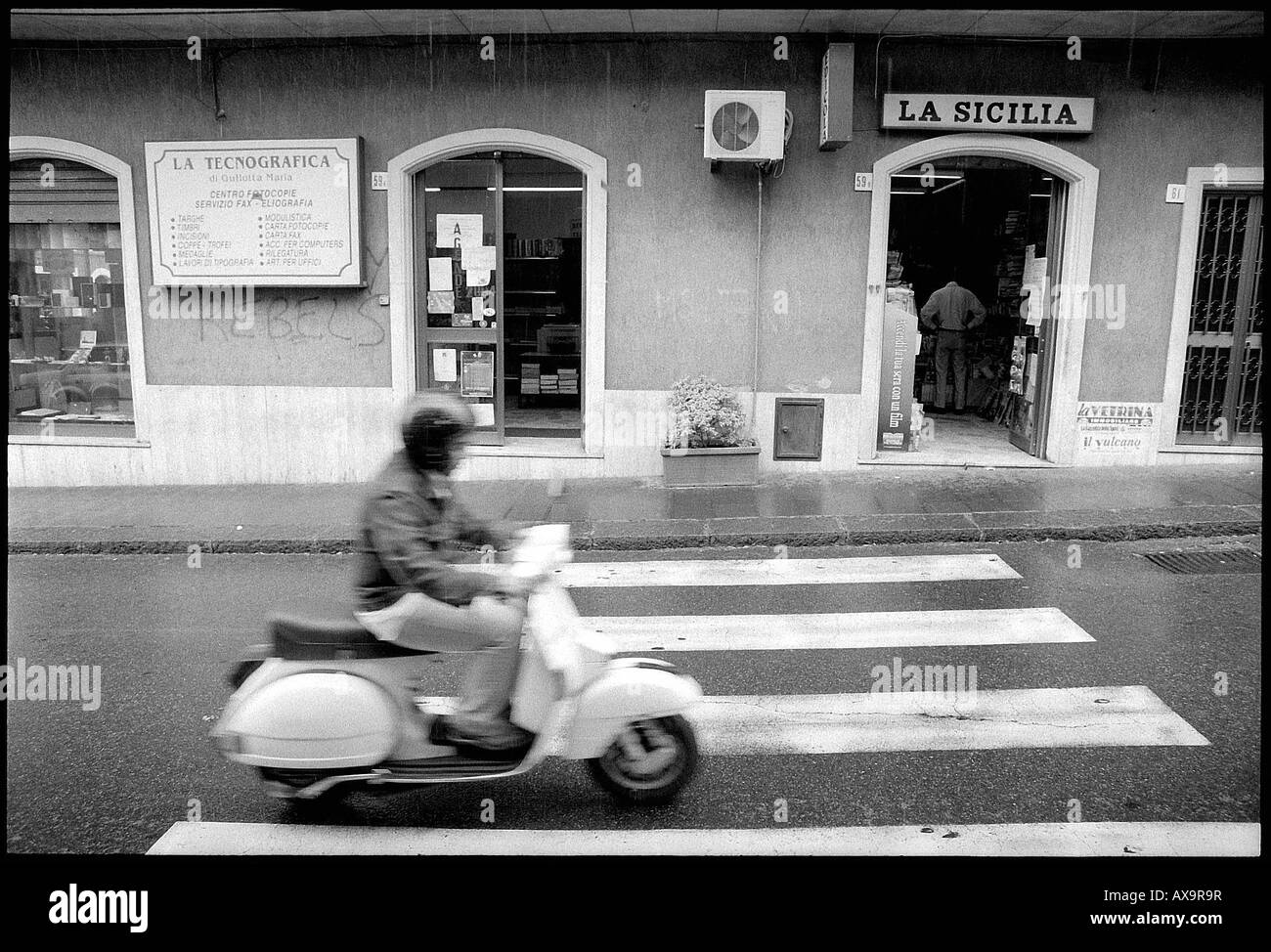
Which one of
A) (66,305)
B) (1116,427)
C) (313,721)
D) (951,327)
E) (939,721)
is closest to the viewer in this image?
(313,721)

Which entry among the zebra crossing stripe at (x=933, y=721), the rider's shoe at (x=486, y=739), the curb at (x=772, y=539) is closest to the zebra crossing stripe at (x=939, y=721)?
the zebra crossing stripe at (x=933, y=721)

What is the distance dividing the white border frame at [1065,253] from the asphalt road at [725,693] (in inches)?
114

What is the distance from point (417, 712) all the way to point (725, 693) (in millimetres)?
1756

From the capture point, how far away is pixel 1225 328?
409 inches

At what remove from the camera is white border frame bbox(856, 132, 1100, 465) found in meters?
9.96

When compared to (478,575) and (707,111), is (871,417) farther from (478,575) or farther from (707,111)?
(478,575)

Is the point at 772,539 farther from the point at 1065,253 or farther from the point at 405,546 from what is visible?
the point at 1065,253

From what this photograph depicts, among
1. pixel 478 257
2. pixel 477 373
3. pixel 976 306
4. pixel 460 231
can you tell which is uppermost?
pixel 460 231

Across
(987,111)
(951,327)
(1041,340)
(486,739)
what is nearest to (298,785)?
(486,739)

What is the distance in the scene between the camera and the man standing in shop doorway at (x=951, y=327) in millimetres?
13438
